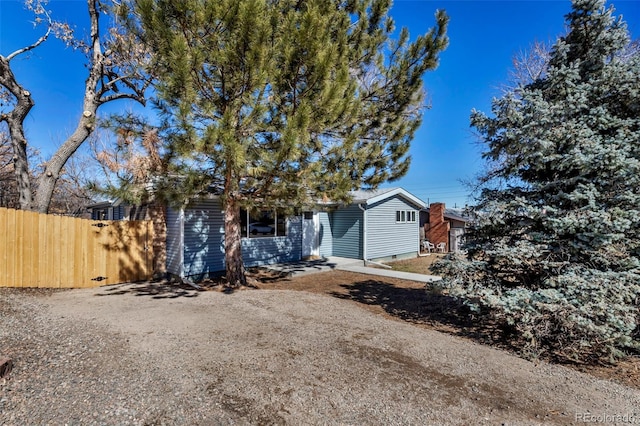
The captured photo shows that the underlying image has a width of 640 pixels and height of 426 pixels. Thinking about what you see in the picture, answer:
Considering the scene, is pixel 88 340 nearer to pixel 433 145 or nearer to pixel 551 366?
pixel 551 366

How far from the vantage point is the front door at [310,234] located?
12.1m

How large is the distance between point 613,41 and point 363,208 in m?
8.49

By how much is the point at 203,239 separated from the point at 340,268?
4.66 meters

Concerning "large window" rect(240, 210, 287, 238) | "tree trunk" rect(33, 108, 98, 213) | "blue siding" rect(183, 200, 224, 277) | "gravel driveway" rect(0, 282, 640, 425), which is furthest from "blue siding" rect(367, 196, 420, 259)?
"tree trunk" rect(33, 108, 98, 213)

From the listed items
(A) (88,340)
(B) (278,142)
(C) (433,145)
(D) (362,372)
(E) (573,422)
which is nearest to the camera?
(E) (573,422)

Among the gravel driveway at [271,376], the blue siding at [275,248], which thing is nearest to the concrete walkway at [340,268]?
the blue siding at [275,248]

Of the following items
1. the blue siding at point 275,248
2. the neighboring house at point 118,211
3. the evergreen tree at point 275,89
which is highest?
the evergreen tree at point 275,89

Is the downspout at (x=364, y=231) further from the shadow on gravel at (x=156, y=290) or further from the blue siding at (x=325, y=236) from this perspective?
the shadow on gravel at (x=156, y=290)

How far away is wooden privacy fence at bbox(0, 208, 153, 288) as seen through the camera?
6.84 m

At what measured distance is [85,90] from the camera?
31.8ft

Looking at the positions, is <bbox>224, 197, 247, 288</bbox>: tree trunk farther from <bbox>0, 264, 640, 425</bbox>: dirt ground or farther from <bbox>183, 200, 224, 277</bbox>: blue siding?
<bbox>0, 264, 640, 425</bbox>: dirt ground

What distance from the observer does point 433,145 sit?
16688mm

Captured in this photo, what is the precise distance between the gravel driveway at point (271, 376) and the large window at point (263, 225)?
206 inches

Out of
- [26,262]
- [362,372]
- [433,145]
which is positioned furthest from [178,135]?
[433,145]
